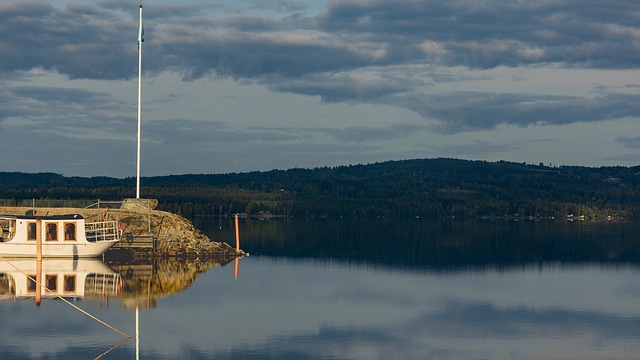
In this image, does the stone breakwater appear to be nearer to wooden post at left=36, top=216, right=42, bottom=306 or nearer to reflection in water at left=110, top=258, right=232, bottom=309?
reflection in water at left=110, top=258, right=232, bottom=309

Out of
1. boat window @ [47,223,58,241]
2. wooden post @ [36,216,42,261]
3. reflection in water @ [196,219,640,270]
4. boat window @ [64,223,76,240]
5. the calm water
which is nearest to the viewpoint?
the calm water

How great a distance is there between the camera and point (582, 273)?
90.7 meters

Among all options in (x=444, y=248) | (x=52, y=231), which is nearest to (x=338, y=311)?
(x=52, y=231)

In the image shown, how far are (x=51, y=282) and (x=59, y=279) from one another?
4.75ft

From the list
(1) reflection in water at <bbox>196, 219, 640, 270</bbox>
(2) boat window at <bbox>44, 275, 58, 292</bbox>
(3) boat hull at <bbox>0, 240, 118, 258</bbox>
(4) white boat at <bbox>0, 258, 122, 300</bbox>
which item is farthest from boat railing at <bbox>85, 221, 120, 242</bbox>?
(1) reflection in water at <bbox>196, 219, 640, 270</bbox>

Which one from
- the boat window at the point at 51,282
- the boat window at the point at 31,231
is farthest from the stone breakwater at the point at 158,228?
the boat window at the point at 51,282

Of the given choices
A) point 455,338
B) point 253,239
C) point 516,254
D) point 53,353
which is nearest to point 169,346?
point 53,353

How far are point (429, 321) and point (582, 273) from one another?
36.8m

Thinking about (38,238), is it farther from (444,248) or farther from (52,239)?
(444,248)

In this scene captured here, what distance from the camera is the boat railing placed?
275 ft

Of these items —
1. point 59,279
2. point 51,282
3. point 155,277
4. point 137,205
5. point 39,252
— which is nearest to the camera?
point 51,282

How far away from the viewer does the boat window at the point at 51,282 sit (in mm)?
65062

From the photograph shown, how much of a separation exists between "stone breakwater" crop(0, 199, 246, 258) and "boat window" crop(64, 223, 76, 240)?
612 centimetres

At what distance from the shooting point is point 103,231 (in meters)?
84.1
